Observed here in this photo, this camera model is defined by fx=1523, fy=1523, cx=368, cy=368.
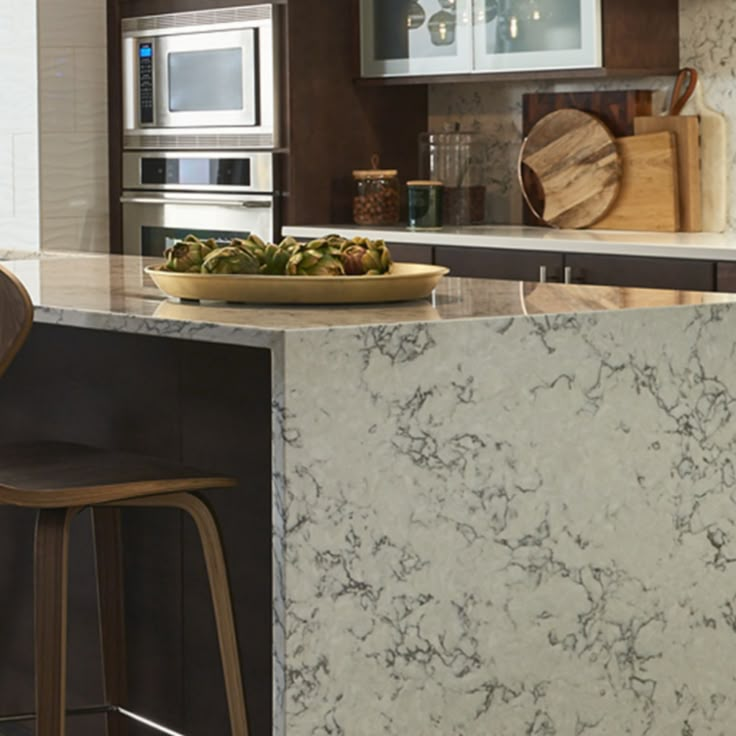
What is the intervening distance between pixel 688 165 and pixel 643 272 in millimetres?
748

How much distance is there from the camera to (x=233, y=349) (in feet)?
7.71

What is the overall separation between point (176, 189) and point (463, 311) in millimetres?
3455

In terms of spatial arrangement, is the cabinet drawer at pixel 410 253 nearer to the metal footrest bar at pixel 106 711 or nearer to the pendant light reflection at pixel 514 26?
the pendant light reflection at pixel 514 26

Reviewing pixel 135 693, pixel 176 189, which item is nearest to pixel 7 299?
pixel 135 693

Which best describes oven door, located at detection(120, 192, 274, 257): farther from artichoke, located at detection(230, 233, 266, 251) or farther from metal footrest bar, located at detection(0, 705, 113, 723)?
artichoke, located at detection(230, 233, 266, 251)

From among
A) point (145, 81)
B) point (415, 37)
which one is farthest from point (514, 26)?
point (145, 81)

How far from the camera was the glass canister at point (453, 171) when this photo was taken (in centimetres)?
517

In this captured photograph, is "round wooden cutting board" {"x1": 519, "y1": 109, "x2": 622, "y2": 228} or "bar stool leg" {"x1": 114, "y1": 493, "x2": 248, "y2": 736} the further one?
"round wooden cutting board" {"x1": 519, "y1": 109, "x2": 622, "y2": 228}

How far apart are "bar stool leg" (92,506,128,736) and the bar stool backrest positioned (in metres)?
0.64

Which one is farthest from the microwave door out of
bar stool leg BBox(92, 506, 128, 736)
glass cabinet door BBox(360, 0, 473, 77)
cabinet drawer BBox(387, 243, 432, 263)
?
bar stool leg BBox(92, 506, 128, 736)

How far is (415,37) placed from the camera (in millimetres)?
4969

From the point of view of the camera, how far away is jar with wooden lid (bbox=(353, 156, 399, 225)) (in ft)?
16.8

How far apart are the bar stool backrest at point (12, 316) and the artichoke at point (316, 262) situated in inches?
17.0

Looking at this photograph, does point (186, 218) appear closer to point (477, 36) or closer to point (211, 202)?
point (211, 202)
